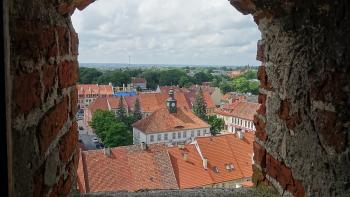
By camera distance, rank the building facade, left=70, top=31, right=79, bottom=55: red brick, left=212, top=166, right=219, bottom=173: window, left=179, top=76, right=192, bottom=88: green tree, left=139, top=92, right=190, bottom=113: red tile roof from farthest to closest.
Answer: left=179, top=76, right=192, bottom=88: green tree → the building facade → left=139, top=92, right=190, bottom=113: red tile roof → left=212, top=166, right=219, bottom=173: window → left=70, top=31, right=79, bottom=55: red brick

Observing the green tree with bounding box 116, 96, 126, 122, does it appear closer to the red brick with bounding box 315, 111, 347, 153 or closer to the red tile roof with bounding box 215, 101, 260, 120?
the red tile roof with bounding box 215, 101, 260, 120

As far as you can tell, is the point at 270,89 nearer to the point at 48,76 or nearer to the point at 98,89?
the point at 48,76

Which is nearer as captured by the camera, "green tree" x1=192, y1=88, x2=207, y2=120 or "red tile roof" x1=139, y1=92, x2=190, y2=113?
"red tile roof" x1=139, y1=92, x2=190, y2=113

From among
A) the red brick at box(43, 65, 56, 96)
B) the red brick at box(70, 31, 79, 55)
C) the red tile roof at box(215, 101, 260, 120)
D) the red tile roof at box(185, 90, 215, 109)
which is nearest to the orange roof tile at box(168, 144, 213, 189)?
the red tile roof at box(215, 101, 260, 120)

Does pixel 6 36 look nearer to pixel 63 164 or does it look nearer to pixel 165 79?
pixel 63 164

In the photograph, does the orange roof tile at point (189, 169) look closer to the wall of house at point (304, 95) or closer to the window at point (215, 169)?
the window at point (215, 169)

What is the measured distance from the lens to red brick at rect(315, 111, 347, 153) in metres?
1.04

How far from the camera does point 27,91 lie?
918 mm

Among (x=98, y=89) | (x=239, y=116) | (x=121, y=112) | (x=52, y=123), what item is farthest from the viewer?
(x=98, y=89)

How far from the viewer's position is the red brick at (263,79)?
1617 mm

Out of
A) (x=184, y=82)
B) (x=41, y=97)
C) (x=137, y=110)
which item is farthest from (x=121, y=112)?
(x=41, y=97)

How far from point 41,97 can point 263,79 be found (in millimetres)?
1029

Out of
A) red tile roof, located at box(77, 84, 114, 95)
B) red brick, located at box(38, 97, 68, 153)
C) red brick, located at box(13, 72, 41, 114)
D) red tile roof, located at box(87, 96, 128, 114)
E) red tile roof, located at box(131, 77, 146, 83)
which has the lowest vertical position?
red tile roof, located at box(87, 96, 128, 114)

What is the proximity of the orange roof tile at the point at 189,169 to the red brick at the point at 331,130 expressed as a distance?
46.0 feet
